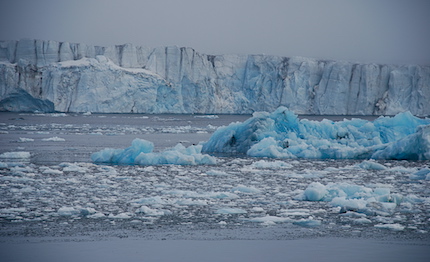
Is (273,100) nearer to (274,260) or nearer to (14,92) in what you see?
(14,92)

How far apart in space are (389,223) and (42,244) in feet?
12.5

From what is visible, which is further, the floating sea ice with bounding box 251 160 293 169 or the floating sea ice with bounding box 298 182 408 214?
the floating sea ice with bounding box 251 160 293 169

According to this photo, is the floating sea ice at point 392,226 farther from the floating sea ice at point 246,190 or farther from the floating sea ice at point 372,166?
the floating sea ice at point 372,166

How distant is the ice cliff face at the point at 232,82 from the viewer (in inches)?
1671

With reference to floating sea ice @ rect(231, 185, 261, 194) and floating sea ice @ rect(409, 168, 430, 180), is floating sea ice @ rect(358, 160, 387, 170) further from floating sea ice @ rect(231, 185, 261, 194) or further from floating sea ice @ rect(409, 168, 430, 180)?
floating sea ice @ rect(231, 185, 261, 194)

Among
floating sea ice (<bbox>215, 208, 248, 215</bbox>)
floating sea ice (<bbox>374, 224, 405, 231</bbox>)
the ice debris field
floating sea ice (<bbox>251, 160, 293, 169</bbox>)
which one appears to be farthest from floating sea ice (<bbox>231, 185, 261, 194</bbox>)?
floating sea ice (<bbox>251, 160, 293, 169</bbox>)

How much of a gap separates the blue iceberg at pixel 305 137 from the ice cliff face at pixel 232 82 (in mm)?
25479

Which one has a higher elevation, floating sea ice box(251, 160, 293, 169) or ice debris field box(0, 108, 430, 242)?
ice debris field box(0, 108, 430, 242)

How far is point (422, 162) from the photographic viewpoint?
14.1m

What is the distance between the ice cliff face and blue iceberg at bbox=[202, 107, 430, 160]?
2548cm

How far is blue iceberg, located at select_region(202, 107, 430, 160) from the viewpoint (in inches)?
610

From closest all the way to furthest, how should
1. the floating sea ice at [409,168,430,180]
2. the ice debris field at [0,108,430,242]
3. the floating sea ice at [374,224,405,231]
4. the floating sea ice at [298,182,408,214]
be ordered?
the floating sea ice at [374,224,405,231], the ice debris field at [0,108,430,242], the floating sea ice at [298,182,408,214], the floating sea ice at [409,168,430,180]

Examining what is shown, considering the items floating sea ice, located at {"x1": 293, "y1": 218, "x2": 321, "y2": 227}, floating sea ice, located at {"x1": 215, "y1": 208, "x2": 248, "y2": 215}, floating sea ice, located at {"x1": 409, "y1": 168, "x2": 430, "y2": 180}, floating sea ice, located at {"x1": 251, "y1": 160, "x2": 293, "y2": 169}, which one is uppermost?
floating sea ice, located at {"x1": 293, "y1": 218, "x2": 321, "y2": 227}

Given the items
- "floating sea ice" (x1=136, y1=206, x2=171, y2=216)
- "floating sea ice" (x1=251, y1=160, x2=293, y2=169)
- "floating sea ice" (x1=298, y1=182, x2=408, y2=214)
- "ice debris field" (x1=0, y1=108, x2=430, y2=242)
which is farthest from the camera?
"floating sea ice" (x1=251, y1=160, x2=293, y2=169)
